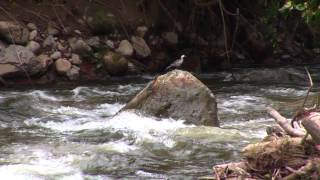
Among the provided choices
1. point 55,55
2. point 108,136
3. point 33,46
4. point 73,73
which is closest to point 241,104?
point 108,136

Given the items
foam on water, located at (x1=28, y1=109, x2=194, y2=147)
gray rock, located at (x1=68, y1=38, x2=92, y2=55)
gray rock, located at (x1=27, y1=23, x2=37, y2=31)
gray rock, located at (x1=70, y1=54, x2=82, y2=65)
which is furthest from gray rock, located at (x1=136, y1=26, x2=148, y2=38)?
foam on water, located at (x1=28, y1=109, x2=194, y2=147)

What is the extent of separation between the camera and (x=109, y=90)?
9.66 meters

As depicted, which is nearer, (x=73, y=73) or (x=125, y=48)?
(x=73, y=73)

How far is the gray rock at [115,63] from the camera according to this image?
10805 millimetres

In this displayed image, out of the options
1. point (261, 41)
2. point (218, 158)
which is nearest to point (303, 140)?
point (218, 158)

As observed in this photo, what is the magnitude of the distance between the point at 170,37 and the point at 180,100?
17.3ft

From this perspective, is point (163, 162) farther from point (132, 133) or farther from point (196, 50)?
point (196, 50)

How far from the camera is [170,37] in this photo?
40.7 ft

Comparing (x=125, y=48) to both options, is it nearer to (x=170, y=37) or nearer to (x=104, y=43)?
(x=104, y=43)

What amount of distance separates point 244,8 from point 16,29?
5300mm

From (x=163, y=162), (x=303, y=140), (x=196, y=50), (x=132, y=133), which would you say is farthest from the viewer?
(x=196, y=50)

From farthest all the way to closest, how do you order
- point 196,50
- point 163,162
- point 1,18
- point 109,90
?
point 196,50 → point 1,18 → point 109,90 → point 163,162

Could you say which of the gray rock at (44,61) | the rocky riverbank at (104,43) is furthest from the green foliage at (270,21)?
the gray rock at (44,61)

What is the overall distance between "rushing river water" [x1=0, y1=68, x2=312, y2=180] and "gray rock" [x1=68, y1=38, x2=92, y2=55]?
1349mm
